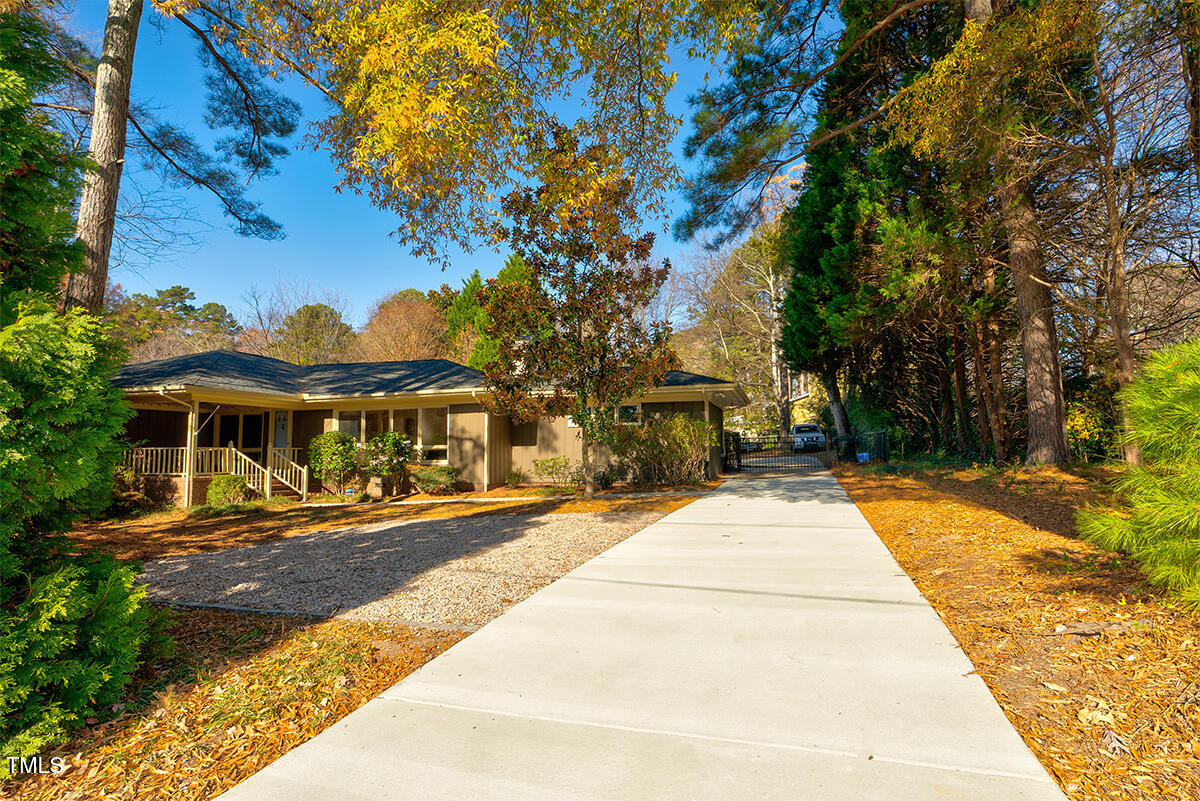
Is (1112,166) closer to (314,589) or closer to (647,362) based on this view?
(647,362)

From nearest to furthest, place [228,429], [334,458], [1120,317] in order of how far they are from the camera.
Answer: [1120,317], [334,458], [228,429]

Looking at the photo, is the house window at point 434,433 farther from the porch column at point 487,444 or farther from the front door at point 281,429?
the front door at point 281,429

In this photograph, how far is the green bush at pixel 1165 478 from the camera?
9.55 feet

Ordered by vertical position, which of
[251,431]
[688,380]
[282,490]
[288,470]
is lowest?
[282,490]

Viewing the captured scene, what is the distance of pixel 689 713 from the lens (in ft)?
8.00

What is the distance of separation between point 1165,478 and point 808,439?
2539cm

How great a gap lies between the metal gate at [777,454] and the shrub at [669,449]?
5.44m

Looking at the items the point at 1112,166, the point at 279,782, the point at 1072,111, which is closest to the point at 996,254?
the point at 1072,111

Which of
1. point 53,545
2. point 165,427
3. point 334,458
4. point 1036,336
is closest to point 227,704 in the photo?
point 53,545

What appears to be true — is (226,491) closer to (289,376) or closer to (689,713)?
(289,376)

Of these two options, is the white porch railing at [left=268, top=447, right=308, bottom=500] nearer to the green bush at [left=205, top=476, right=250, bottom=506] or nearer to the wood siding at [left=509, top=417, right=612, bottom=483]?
the green bush at [left=205, top=476, right=250, bottom=506]

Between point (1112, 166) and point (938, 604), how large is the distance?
6574 millimetres

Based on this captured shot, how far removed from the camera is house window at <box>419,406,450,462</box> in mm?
14516

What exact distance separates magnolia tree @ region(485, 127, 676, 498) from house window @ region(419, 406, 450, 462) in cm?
554
